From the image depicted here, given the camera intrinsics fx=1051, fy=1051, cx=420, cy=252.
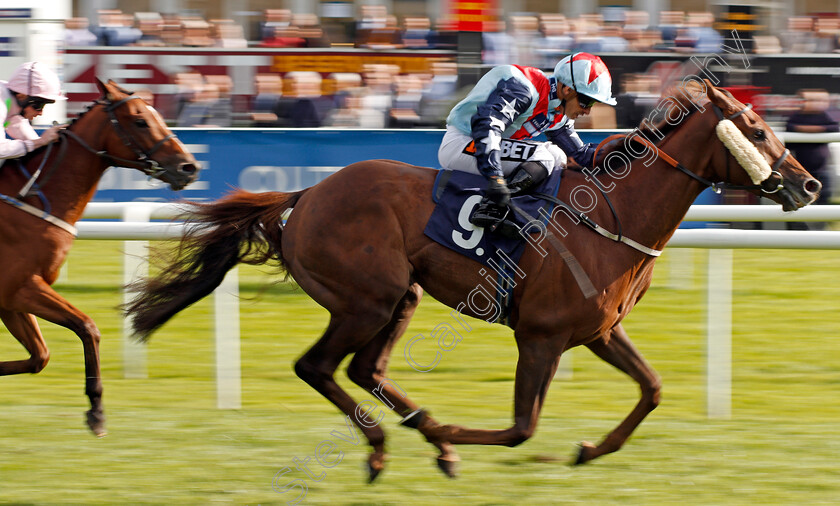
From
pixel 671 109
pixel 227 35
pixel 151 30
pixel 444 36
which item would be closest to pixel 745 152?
pixel 671 109

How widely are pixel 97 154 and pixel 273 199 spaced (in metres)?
0.90

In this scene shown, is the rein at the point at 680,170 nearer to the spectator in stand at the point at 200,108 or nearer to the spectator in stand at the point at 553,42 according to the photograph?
the spectator in stand at the point at 553,42

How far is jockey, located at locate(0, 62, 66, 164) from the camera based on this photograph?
4484 mm

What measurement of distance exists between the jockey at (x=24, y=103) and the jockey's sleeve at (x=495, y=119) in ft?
6.35

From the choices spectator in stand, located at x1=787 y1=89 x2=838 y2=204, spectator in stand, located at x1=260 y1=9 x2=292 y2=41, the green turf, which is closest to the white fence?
the green turf

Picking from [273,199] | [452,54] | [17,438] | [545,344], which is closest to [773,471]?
[545,344]

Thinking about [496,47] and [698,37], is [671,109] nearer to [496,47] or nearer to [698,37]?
[496,47]

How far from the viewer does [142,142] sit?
15.3 feet

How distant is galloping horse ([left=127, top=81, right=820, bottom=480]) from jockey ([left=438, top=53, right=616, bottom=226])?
15cm

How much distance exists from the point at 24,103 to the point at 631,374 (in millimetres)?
2833

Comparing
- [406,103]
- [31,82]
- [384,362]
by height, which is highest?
[31,82]

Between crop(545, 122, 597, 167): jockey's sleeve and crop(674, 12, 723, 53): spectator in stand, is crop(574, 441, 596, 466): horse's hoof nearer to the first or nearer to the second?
crop(545, 122, 597, 167): jockey's sleeve

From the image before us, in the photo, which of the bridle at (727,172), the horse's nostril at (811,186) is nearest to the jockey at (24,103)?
the bridle at (727,172)

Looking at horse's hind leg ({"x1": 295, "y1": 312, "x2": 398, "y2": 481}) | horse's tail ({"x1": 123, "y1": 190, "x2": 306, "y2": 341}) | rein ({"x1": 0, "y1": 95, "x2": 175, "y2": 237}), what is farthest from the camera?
rein ({"x1": 0, "y1": 95, "x2": 175, "y2": 237})
